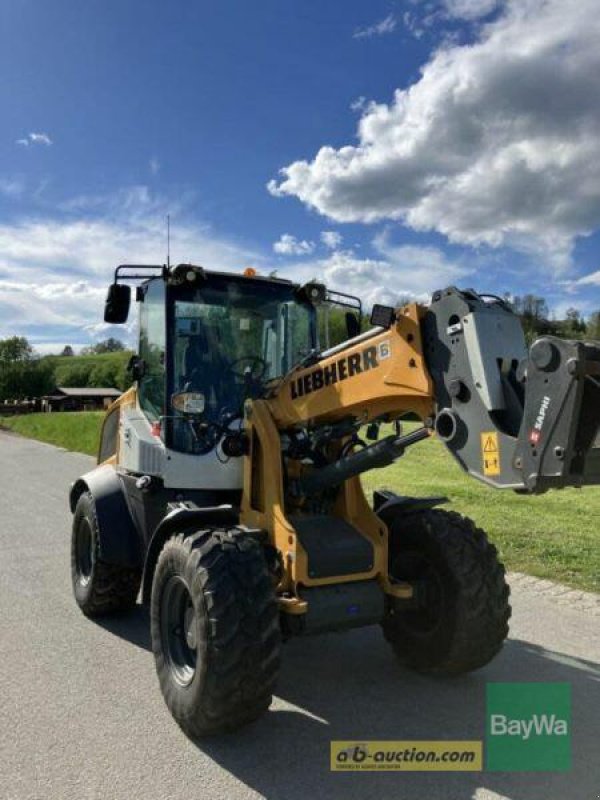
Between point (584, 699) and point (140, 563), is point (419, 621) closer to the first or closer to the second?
point (584, 699)

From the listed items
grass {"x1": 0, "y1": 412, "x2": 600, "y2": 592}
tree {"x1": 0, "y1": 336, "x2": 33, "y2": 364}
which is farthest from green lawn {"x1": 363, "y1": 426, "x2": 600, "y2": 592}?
tree {"x1": 0, "y1": 336, "x2": 33, "y2": 364}

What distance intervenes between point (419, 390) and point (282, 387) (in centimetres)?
129

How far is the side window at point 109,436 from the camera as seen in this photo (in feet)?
20.9

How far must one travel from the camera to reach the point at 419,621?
15.3 ft

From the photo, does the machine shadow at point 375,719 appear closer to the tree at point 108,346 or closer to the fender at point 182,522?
the fender at point 182,522

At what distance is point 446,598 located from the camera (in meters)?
4.46

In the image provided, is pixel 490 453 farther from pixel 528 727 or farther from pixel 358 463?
pixel 528 727

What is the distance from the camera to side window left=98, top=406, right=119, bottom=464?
6355mm

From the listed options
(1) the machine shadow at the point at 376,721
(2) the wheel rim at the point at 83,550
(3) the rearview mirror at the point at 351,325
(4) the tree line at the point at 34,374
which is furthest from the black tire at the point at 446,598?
(4) the tree line at the point at 34,374

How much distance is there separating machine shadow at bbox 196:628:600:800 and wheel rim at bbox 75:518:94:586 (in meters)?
1.98

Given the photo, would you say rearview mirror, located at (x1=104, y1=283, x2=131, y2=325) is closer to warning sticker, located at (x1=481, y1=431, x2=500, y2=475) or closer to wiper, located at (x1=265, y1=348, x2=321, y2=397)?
wiper, located at (x1=265, y1=348, x2=321, y2=397)

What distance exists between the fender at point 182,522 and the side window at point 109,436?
1852 mm

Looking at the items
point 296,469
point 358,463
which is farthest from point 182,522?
point 358,463

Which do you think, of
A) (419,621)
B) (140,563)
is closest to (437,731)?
(419,621)
